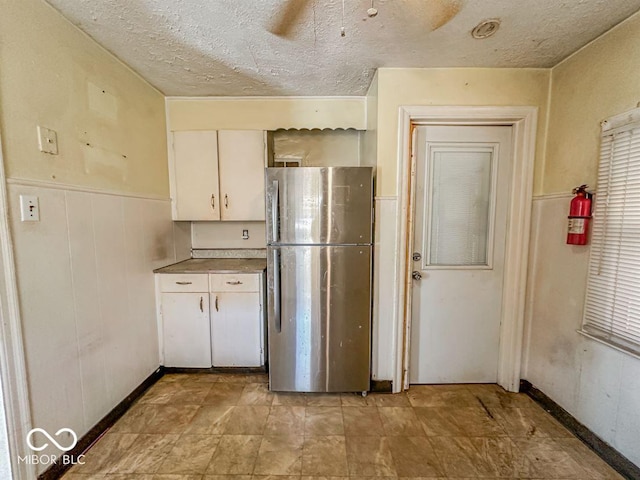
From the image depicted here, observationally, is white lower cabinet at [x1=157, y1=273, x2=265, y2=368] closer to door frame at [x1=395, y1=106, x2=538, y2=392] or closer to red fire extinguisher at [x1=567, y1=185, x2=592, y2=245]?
door frame at [x1=395, y1=106, x2=538, y2=392]

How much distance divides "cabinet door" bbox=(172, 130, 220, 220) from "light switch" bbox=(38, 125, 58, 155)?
43.6 inches

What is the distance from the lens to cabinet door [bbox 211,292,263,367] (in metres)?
2.33

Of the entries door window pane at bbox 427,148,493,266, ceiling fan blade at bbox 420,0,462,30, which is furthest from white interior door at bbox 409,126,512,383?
ceiling fan blade at bbox 420,0,462,30

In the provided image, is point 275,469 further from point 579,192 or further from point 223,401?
point 579,192

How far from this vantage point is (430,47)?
1.70 m

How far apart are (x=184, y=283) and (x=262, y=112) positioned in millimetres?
1642

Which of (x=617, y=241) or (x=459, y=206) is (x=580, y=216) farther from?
(x=459, y=206)

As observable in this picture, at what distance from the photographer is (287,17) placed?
143 centimetres

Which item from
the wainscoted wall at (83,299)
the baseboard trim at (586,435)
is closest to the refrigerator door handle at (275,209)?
the wainscoted wall at (83,299)

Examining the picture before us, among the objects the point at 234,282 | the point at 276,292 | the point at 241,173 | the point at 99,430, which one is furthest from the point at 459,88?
the point at 99,430

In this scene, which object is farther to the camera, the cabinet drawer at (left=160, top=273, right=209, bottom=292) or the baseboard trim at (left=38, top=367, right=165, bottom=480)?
the cabinet drawer at (left=160, top=273, right=209, bottom=292)

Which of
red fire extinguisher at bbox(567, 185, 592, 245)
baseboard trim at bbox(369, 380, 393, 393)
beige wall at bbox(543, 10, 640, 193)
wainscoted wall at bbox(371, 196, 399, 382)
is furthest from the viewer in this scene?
baseboard trim at bbox(369, 380, 393, 393)

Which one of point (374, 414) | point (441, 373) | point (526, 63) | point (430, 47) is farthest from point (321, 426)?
point (526, 63)

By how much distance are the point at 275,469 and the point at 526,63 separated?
9.76 feet
